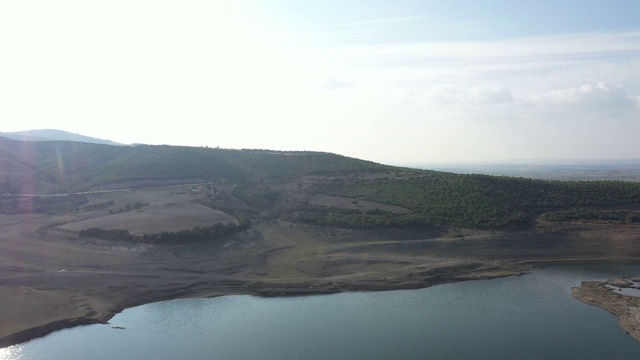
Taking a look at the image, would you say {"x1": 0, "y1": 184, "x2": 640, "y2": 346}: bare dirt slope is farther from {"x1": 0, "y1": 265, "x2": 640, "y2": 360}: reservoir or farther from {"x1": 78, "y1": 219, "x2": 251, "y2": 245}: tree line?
{"x1": 0, "y1": 265, "x2": 640, "y2": 360}: reservoir

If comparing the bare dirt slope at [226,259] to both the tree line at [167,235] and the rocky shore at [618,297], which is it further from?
the rocky shore at [618,297]

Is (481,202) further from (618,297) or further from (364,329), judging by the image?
(364,329)

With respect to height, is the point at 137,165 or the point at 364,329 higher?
the point at 137,165

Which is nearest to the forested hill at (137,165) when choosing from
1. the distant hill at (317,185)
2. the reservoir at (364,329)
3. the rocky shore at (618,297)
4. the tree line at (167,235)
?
the distant hill at (317,185)

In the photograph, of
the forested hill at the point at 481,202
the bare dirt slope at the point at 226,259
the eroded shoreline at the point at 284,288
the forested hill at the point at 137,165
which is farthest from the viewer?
the forested hill at the point at 137,165

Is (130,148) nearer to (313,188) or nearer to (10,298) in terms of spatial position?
(313,188)

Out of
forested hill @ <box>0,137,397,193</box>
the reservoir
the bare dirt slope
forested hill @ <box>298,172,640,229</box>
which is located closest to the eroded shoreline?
the bare dirt slope

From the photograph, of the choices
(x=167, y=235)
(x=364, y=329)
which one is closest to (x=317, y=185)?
(x=167, y=235)
